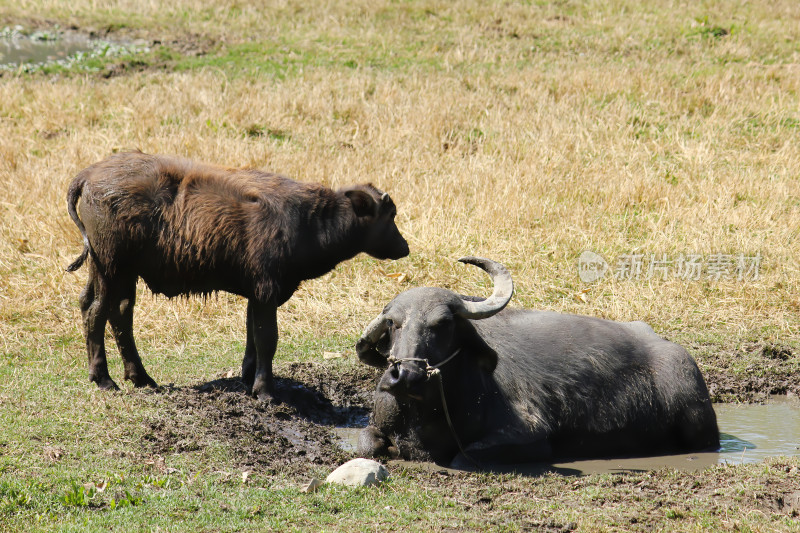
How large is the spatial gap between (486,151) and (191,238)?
810 cm

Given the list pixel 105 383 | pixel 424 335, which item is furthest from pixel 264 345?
pixel 424 335

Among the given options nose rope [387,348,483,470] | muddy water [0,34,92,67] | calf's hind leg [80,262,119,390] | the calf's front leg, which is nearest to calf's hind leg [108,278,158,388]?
calf's hind leg [80,262,119,390]

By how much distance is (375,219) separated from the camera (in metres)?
7.86

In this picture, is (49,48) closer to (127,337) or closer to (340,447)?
(127,337)

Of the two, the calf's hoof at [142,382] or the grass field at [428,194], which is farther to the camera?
the calf's hoof at [142,382]

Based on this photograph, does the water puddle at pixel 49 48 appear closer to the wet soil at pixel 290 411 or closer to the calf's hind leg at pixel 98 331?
the calf's hind leg at pixel 98 331

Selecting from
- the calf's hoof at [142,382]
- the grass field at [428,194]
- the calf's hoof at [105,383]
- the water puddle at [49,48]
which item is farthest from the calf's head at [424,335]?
the water puddle at [49,48]

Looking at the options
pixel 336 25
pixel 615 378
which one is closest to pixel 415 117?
pixel 336 25

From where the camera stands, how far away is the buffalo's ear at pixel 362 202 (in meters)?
7.75

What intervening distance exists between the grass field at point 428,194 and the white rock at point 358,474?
114 mm

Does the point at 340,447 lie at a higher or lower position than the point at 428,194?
lower

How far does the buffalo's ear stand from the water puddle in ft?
44.1

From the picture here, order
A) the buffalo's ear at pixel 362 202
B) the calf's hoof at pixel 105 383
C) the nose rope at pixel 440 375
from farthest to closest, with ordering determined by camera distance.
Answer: the buffalo's ear at pixel 362 202, the calf's hoof at pixel 105 383, the nose rope at pixel 440 375

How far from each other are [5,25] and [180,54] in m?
6.20
